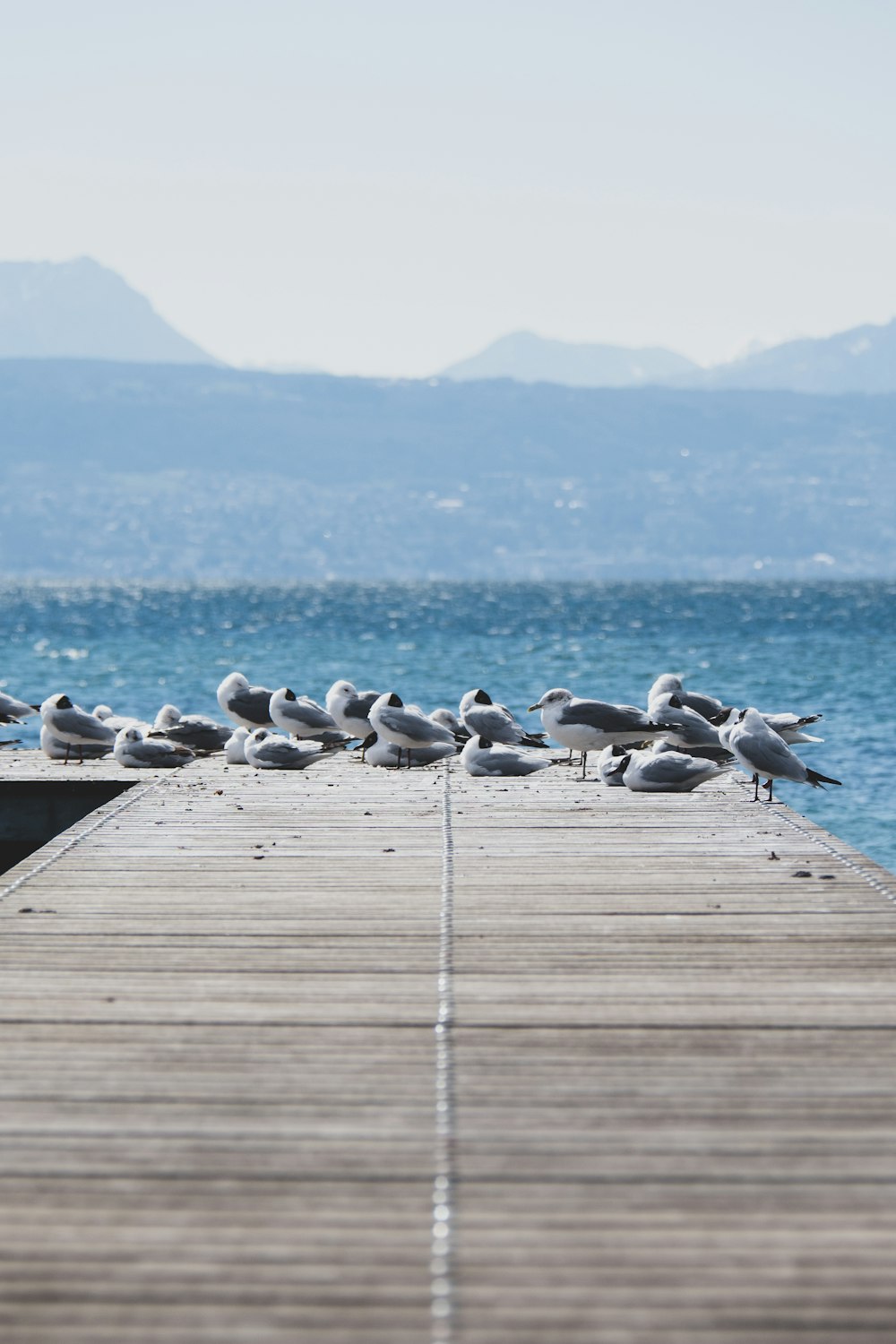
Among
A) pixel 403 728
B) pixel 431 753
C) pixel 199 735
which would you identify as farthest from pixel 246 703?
pixel 403 728

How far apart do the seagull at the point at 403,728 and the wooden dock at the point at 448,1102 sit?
16.0 ft

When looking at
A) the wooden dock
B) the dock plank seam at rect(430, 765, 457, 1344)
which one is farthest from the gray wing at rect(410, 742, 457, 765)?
the dock plank seam at rect(430, 765, 457, 1344)

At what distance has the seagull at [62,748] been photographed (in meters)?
15.7

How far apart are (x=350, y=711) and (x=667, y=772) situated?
4178 millimetres

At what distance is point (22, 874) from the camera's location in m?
9.18

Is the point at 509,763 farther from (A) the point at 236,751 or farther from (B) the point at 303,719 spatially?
(A) the point at 236,751

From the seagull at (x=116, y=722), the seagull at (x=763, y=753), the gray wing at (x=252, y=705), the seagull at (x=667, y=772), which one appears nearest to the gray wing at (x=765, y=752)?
the seagull at (x=763, y=753)

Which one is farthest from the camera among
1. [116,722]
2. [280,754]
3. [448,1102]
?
[116,722]

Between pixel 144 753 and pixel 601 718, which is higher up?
pixel 601 718

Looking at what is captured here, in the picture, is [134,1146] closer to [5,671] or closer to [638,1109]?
[638,1109]

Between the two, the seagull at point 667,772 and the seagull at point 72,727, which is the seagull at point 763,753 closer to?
the seagull at point 667,772

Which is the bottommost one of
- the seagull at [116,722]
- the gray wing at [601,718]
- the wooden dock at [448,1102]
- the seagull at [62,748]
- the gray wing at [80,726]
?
the seagull at [62,748]

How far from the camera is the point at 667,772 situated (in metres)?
12.8

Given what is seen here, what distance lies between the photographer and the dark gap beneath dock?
1418cm
